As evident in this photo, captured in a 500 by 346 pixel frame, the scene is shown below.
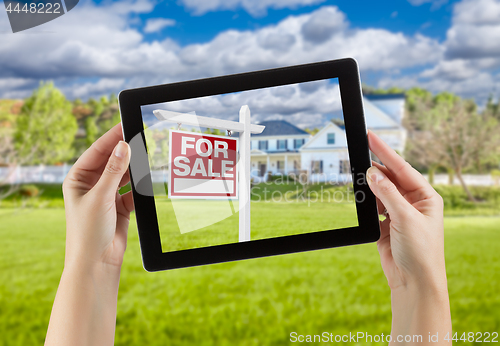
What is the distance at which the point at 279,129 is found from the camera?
133 cm

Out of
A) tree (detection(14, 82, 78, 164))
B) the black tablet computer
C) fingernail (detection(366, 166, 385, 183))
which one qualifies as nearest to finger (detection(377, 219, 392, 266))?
the black tablet computer

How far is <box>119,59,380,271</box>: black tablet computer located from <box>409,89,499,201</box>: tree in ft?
21.1

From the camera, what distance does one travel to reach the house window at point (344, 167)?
1.07 meters

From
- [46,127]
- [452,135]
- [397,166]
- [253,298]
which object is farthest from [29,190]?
[452,135]

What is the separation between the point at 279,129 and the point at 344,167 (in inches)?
12.4

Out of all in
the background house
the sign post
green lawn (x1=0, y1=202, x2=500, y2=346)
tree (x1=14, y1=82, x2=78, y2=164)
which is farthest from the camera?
tree (x1=14, y1=82, x2=78, y2=164)

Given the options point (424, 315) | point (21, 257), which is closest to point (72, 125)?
point (21, 257)

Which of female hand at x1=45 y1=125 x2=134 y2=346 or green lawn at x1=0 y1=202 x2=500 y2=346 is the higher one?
female hand at x1=45 y1=125 x2=134 y2=346

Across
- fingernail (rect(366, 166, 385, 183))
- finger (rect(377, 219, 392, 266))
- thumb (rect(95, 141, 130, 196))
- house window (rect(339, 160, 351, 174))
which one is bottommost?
finger (rect(377, 219, 392, 266))

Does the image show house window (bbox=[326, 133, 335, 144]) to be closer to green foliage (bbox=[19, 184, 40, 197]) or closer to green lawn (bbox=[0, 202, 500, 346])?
green lawn (bbox=[0, 202, 500, 346])

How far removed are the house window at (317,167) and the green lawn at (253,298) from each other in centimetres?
273

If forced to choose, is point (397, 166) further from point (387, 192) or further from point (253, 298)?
point (253, 298)

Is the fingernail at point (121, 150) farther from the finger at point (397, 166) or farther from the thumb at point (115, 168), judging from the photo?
the finger at point (397, 166)

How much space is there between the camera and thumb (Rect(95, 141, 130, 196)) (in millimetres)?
983
